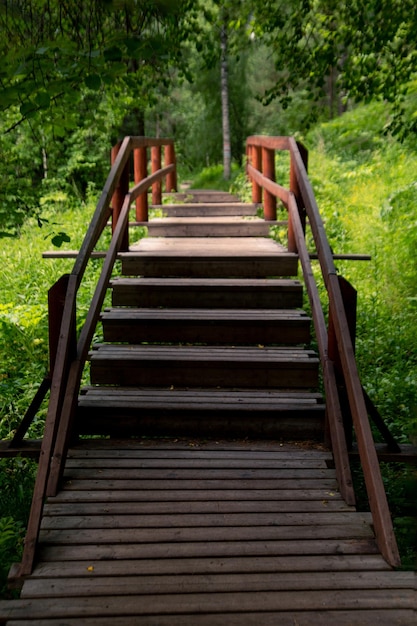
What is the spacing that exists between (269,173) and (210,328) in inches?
114

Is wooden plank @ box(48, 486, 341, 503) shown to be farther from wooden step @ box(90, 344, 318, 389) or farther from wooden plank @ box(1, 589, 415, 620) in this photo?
wooden step @ box(90, 344, 318, 389)

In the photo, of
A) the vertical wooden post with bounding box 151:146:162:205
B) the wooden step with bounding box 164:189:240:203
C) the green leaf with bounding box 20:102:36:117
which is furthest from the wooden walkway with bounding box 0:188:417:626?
the wooden step with bounding box 164:189:240:203

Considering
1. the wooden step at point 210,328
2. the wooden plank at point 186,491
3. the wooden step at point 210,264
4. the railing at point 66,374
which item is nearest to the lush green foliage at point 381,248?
the wooden plank at point 186,491

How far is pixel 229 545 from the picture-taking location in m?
2.94

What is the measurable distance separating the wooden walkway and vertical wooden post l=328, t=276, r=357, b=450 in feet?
0.78

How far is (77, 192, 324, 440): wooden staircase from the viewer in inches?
161

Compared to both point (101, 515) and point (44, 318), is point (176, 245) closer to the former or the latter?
point (44, 318)

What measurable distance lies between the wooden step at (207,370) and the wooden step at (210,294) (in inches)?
32.9

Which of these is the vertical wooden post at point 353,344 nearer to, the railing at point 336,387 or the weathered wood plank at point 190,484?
the railing at point 336,387

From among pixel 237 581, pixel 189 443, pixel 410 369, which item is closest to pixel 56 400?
pixel 189 443

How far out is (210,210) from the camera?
30.3 ft

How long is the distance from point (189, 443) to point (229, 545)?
1.16 m

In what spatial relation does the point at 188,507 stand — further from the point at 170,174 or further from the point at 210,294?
the point at 170,174

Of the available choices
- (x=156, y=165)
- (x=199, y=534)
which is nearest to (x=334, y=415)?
(x=199, y=534)
